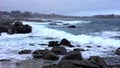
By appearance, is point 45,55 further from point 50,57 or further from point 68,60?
point 68,60

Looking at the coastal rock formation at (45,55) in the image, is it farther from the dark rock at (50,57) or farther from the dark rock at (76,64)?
the dark rock at (76,64)

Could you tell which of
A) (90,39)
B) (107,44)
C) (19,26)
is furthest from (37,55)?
(19,26)

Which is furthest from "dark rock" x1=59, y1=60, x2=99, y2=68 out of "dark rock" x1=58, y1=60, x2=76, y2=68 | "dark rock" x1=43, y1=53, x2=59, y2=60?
"dark rock" x1=43, y1=53, x2=59, y2=60

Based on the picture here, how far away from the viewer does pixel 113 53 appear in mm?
21016

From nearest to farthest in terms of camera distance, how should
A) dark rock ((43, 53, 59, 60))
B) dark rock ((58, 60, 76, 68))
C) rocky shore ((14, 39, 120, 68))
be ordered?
dark rock ((58, 60, 76, 68))
rocky shore ((14, 39, 120, 68))
dark rock ((43, 53, 59, 60))

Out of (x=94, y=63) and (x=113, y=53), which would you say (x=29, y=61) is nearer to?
(x=94, y=63)

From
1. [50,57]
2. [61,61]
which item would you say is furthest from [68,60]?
[50,57]

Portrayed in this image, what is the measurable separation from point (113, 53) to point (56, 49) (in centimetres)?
426

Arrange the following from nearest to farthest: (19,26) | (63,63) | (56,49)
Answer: (63,63) → (56,49) → (19,26)

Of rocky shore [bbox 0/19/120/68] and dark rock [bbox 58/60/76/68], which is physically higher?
dark rock [bbox 58/60/76/68]

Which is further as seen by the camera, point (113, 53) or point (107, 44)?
point (107, 44)

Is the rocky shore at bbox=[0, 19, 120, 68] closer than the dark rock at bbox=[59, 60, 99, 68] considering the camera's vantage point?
No

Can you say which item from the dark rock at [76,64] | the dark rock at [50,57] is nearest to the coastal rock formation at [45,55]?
the dark rock at [50,57]

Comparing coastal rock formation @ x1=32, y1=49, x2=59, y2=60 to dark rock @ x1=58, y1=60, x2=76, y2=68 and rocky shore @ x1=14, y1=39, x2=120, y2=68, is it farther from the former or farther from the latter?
dark rock @ x1=58, y1=60, x2=76, y2=68
